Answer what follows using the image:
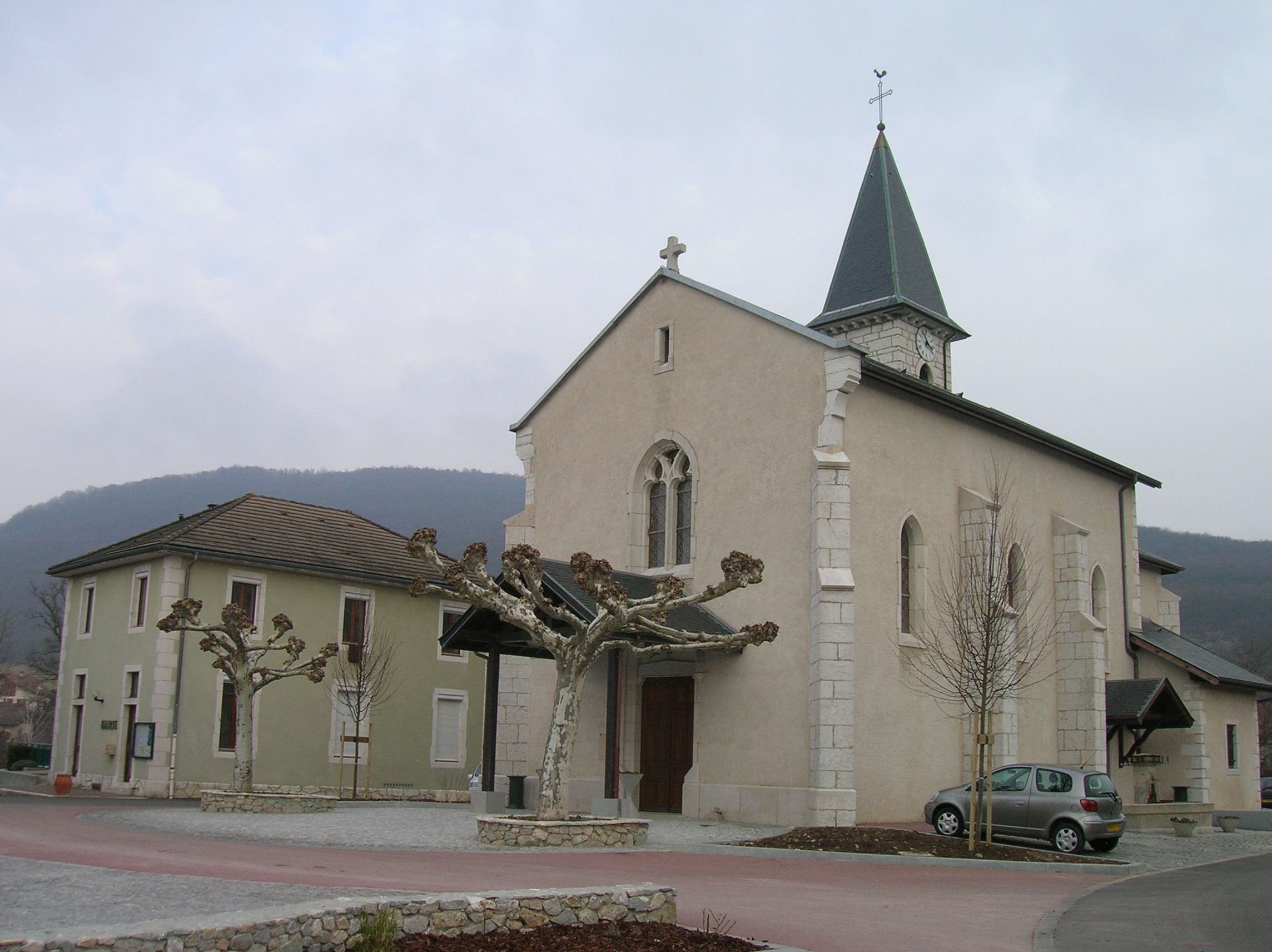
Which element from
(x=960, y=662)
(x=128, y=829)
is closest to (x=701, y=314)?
(x=960, y=662)

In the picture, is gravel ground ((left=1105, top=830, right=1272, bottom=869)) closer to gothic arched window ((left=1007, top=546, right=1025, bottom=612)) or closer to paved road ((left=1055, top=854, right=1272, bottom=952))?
paved road ((left=1055, top=854, right=1272, bottom=952))

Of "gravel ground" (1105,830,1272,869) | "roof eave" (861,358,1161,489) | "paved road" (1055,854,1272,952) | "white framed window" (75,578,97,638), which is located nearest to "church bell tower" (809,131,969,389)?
"roof eave" (861,358,1161,489)

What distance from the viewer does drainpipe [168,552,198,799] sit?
1064 inches

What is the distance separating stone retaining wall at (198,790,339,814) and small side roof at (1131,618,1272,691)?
19763mm

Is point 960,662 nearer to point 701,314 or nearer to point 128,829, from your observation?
point 701,314

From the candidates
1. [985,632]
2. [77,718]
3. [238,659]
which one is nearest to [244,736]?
[238,659]

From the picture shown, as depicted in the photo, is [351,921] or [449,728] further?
[449,728]

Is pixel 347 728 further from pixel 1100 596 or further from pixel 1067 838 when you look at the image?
pixel 1067 838

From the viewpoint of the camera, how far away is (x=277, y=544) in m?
30.8

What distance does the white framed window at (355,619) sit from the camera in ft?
103

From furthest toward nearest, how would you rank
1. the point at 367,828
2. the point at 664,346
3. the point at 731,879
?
1. the point at 664,346
2. the point at 367,828
3. the point at 731,879

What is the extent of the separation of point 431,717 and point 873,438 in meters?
17.4

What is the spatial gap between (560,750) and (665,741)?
7106 mm

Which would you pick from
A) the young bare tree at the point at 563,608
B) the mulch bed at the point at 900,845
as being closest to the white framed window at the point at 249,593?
the young bare tree at the point at 563,608
